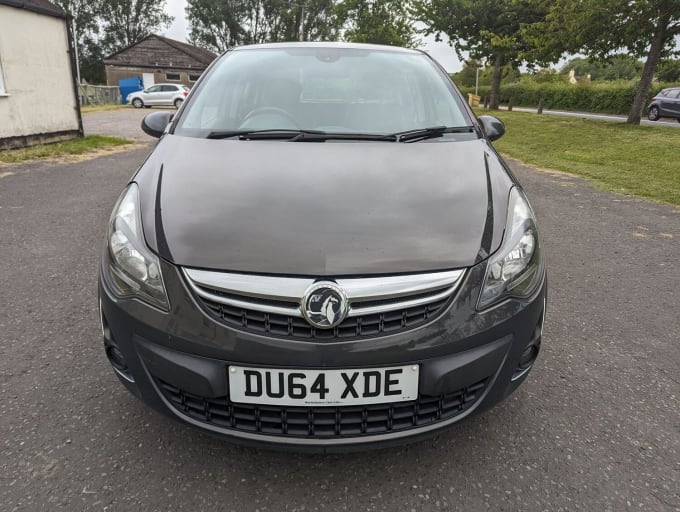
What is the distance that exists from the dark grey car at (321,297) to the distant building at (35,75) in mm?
9174

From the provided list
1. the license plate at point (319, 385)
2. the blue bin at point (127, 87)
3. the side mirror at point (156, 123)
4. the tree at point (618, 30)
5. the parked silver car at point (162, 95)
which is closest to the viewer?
the license plate at point (319, 385)

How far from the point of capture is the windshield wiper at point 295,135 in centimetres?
236

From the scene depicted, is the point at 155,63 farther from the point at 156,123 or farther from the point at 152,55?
the point at 156,123

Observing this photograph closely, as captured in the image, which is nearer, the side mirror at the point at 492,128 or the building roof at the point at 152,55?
the side mirror at the point at 492,128


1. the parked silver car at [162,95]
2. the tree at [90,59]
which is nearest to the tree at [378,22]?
the parked silver car at [162,95]

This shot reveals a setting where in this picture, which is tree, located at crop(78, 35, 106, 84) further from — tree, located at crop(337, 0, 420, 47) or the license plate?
the license plate

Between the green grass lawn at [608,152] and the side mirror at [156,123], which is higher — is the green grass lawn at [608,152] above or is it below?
below

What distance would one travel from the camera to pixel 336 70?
2885 millimetres

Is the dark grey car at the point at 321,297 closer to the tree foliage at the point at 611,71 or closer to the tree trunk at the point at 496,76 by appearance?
the tree trunk at the point at 496,76

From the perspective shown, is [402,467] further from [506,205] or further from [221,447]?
[506,205]

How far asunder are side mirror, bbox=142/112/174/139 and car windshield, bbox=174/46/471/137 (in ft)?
0.82

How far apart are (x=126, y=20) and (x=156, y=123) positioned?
198ft

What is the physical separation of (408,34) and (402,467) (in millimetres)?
36400

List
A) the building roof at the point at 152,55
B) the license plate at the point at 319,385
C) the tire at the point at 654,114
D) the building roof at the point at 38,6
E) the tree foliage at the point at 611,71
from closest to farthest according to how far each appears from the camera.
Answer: the license plate at the point at 319,385 < the building roof at the point at 38,6 < the tire at the point at 654,114 < the building roof at the point at 152,55 < the tree foliage at the point at 611,71
